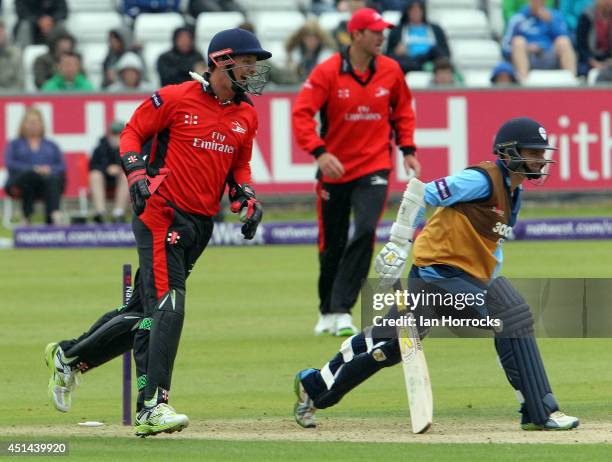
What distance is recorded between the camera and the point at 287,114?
19.6 meters

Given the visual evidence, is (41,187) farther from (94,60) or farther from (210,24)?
(210,24)

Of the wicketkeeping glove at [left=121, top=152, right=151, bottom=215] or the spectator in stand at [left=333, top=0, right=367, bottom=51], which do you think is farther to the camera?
the spectator in stand at [left=333, top=0, right=367, bottom=51]

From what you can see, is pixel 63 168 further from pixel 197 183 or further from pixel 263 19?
pixel 197 183

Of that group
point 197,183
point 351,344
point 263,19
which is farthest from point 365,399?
point 263,19

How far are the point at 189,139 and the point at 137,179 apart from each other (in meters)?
0.45

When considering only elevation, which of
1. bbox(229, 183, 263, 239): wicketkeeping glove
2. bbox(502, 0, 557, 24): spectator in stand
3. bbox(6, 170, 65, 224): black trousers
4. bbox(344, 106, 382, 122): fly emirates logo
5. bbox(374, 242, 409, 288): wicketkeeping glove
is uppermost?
bbox(502, 0, 557, 24): spectator in stand

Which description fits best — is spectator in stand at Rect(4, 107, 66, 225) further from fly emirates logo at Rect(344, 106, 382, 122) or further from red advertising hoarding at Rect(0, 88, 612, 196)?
fly emirates logo at Rect(344, 106, 382, 122)

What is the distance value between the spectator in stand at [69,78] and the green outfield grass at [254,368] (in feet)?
13.8

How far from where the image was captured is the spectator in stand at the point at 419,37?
21703mm

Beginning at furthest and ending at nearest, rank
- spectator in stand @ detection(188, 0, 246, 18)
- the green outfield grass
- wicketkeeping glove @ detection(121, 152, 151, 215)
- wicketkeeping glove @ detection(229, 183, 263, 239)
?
spectator in stand @ detection(188, 0, 246, 18)
wicketkeeping glove @ detection(229, 183, 263, 239)
wicketkeeping glove @ detection(121, 152, 151, 215)
the green outfield grass

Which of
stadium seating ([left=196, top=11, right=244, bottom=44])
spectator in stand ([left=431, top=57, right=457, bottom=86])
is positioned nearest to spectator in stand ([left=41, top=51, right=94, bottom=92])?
stadium seating ([left=196, top=11, right=244, bottom=44])

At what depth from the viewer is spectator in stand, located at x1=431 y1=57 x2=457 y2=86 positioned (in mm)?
20000

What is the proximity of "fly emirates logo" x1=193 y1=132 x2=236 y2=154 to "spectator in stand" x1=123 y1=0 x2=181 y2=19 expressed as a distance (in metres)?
15.4

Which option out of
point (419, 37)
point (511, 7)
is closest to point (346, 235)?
point (419, 37)
